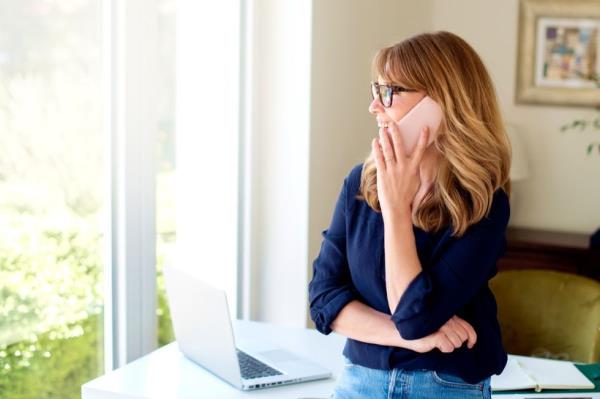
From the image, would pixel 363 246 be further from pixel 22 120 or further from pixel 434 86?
pixel 22 120

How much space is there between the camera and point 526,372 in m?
2.46

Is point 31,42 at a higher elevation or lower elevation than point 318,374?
higher

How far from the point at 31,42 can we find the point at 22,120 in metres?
0.21

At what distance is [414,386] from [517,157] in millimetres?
2838

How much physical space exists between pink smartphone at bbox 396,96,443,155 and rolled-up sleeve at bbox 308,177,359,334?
22 centimetres

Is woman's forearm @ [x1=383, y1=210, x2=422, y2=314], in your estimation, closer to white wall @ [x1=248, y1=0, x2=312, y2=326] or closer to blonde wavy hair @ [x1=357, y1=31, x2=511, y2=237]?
blonde wavy hair @ [x1=357, y1=31, x2=511, y2=237]

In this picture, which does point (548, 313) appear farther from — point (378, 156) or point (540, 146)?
point (540, 146)

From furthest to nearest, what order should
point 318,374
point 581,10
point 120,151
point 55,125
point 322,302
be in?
point 581,10, point 120,151, point 55,125, point 318,374, point 322,302

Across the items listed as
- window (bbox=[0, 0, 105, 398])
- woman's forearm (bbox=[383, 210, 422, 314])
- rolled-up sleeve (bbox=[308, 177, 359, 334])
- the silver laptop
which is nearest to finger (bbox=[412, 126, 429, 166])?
woman's forearm (bbox=[383, 210, 422, 314])

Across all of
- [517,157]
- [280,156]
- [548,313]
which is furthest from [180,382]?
[517,157]

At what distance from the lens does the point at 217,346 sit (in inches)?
91.2

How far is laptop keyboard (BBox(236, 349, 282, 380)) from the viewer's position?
2389 millimetres

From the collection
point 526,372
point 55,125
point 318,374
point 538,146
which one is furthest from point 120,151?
point 538,146

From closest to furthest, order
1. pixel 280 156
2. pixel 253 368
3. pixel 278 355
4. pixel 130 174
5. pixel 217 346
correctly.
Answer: pixel 217 346 → pixel 253 368 → pixel 278 355 → pixel 130 174 → pixel 280 156
